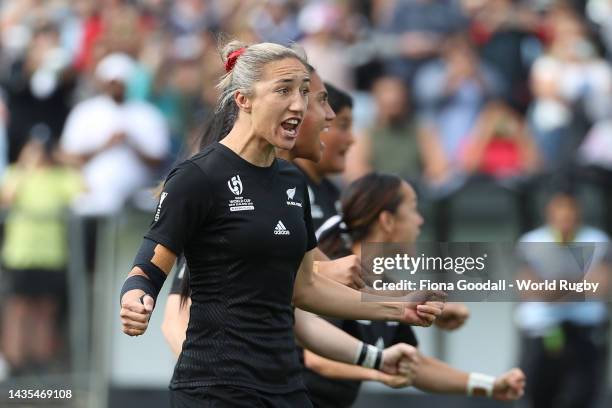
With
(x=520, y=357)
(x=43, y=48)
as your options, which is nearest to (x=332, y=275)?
(x=520, y=357)

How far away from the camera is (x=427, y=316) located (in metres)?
5.50

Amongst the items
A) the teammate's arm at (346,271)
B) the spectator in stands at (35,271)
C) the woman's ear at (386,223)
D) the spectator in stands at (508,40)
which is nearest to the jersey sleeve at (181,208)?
the teammate's arm at (346,271)

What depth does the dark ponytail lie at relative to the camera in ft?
21.8

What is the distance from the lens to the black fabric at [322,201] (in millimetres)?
6867

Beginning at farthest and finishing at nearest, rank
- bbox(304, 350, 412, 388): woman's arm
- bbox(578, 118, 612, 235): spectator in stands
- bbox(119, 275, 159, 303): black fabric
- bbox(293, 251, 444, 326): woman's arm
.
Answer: bbox(578, 118, 612, 235): spectator in stands
bbox(304, 350, 412, 388): woman's arm
bbox(293, 251, 444, 326): woman's arm
bbox(119, 275, 159, 303): black fabric

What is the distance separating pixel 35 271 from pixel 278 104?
284 inches

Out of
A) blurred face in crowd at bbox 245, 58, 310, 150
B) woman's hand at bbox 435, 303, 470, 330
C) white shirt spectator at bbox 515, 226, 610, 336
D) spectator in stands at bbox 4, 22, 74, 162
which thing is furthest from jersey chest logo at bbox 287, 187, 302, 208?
spectator in stands at bbox 4, 22, 74, 162

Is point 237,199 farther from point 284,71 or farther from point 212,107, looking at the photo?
point 212,107

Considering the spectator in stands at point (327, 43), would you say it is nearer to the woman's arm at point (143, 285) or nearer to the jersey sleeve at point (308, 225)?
the jersey sleeve at point (308, 225)

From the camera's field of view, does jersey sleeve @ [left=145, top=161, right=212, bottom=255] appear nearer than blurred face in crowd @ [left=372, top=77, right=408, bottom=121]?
Yes

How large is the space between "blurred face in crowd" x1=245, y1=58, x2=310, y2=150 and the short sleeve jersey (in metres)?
0.16

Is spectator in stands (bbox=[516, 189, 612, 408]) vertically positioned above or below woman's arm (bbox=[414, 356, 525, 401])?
above

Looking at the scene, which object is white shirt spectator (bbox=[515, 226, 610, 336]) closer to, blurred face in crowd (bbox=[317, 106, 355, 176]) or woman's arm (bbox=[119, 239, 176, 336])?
blurred face in crowd (bbox=[317, 106, 355, 176])

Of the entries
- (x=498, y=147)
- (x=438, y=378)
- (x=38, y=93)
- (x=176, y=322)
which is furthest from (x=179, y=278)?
(x=38, y=93)
